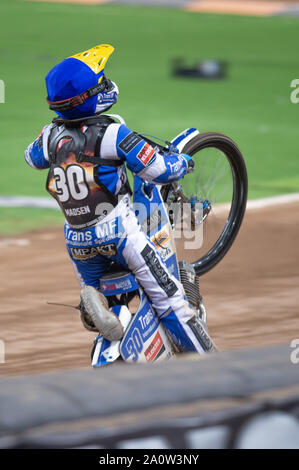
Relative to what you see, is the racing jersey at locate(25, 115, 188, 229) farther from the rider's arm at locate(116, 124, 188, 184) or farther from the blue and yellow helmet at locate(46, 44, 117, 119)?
the blue and yellow helmet at locate(46, 44, 117, 119)

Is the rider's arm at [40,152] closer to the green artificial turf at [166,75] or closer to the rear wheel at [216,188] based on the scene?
the rear wheel at [216,188]

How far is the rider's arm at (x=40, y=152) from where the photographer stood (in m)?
5.34

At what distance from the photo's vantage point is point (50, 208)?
11.1m

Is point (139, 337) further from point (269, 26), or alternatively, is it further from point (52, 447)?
point (269, 26)

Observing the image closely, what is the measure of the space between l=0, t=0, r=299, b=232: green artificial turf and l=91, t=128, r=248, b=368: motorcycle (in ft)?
15.4

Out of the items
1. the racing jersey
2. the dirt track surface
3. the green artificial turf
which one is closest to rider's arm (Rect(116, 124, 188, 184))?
the racing jersey

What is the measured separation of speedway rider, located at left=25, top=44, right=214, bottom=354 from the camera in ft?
16.5

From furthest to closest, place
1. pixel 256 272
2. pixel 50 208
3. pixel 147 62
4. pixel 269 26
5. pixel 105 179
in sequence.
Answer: pixel 269 26
pixel 147 62
pixel 50 208
pixel 256 272
pixel 105 179

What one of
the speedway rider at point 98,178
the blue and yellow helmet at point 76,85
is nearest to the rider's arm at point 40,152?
the speedway rider at point 98,178

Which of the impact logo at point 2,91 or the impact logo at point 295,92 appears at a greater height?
the impact logo at point 2,91

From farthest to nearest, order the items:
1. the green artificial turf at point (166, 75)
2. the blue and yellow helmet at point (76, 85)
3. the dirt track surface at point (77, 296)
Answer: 1. the green artificial turf at point (166, 75)
2. the dirt track surface at point (77, 296)
3. the blue and yellow helmet at point (76, 85)

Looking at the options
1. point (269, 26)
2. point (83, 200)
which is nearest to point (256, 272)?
point (83, 200)

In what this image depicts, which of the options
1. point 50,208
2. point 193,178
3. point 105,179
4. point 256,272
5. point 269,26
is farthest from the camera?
point 269,26

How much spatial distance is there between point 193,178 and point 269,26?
23.4 meters
